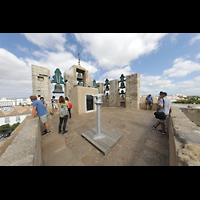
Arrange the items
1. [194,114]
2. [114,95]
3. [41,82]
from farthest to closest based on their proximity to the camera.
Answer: [114,95]
[41,82]
[194,114]

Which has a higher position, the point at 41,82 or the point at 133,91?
the point at 41,82

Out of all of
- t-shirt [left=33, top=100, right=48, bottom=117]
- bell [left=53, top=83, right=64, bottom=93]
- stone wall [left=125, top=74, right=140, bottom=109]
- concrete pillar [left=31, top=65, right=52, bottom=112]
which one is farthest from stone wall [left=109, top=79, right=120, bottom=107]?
t-shirt [left=33, top=100, right=48, bottom=117]

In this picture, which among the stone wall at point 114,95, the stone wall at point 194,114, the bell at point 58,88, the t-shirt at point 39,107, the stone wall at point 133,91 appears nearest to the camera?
the t-shirt at point 39,107

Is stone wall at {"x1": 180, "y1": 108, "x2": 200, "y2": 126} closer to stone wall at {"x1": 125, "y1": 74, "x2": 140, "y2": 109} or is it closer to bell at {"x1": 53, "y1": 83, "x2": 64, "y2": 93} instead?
stone wall at {"x1": 125, "y1": 74, "x2": 140, "y2": 109}

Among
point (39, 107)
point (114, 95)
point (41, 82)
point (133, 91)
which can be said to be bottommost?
point (39, 107)

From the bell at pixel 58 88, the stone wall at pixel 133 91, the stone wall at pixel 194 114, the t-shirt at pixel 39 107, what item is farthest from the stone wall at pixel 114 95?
the t-shirt at pixel 39 107

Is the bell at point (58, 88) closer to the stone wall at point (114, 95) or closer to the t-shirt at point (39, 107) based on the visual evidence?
the t-shirt at point (39, 107)

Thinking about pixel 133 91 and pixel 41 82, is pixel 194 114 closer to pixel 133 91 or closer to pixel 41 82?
pixel 133 91

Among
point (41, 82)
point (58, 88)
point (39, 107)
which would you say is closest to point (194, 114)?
point (39, 107)

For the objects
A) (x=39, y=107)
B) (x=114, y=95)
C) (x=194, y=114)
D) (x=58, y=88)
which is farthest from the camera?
(x=114, y=95)
